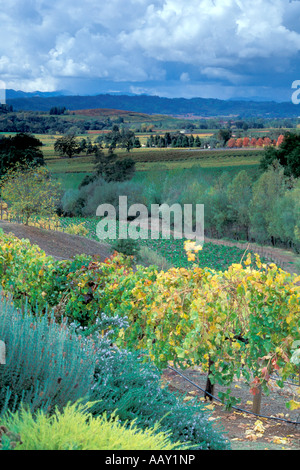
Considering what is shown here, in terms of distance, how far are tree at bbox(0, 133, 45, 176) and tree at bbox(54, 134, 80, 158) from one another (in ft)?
24.0

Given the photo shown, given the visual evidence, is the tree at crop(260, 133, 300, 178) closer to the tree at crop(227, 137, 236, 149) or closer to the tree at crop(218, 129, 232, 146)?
the tree at crop(227, 137, 236, 149)

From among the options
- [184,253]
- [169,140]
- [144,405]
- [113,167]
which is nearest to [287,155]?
[113,167]

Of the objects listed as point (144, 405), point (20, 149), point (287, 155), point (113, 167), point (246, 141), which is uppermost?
point (246, 141)

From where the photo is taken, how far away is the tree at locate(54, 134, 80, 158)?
56.4m

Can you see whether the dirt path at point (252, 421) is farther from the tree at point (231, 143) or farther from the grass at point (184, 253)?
the tree at point (231, 143)

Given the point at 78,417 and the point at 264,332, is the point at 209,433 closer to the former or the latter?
the point at 78,417

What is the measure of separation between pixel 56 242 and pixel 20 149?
2876cm

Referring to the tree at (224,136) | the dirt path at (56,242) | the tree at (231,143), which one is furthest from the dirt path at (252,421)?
the tree at (224,136)

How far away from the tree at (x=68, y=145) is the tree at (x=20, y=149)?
7.30 metres

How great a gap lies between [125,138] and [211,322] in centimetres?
5718

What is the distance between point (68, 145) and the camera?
57031 millimetres

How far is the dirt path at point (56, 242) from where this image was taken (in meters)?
18.2

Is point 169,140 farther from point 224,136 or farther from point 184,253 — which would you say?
point 184,253

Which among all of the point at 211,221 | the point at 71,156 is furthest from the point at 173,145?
the point at 211,221
